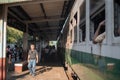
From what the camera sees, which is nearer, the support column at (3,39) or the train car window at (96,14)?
the train car window at (96,14)

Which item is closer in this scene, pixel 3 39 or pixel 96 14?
pixel 96 14

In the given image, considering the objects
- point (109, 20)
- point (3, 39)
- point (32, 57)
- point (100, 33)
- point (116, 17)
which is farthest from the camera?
point (32, 57)

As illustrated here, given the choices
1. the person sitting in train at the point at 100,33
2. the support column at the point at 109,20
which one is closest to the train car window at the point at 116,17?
the support column at the point at 109,20

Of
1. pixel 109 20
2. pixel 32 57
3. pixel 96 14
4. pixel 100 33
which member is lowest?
pixel 32 57

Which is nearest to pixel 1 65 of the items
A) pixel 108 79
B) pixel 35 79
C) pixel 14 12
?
pixel 35 79

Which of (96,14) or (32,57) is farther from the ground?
(96,14)

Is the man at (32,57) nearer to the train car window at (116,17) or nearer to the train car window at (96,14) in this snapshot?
the train car window at (96,14)

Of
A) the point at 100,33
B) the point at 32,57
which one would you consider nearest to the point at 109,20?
the point at 100,33

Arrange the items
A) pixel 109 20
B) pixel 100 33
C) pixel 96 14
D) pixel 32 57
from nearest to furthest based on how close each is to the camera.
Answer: pixel 109 20 → pixel 100 33 → pixel 96 14 → pixel 32 57

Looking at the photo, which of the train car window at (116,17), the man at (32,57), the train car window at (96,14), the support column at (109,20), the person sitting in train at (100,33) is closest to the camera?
the train car window at (116,17)

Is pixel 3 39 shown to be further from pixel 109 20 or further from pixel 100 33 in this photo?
pixel 109 20

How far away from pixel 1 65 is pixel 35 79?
2648 mm

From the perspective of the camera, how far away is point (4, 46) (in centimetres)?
1272

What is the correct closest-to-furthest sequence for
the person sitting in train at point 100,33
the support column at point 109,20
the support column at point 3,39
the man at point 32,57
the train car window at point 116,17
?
the train car window at point 116,17 < the support column at point 109,20 < the person sitting in train at point 100,33 < the support column at point 3,39 < the man at point 32,57
